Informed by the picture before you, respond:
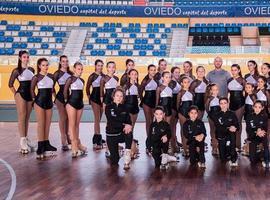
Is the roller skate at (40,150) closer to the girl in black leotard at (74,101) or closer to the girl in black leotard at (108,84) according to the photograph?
the girl in black leotard at (74,101)

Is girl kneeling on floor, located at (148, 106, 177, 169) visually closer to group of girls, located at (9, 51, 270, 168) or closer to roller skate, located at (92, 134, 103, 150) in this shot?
group of girls, located at (9, 51, 270, 168)

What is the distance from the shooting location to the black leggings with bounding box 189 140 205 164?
18.5ft

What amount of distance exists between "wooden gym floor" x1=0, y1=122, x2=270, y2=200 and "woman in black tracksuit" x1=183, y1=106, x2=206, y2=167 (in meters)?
0.14

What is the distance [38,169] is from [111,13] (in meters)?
13.5

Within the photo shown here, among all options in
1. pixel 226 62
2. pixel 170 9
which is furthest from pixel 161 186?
pixel 170 9

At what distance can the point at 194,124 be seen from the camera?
571cm

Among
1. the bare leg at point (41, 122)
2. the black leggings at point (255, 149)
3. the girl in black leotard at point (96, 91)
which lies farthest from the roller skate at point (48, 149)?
the black leggings at point (255, 149)

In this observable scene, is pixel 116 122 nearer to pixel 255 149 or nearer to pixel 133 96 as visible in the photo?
pixel 133 96

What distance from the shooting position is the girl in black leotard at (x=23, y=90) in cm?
645

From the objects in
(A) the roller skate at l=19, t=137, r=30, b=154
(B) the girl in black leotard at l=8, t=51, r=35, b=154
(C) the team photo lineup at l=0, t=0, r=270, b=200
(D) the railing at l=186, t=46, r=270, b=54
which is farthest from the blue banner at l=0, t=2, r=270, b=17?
(A) the roller skate at l=19, t=137, r=30, b=154

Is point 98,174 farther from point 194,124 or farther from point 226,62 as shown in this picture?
point 226,62

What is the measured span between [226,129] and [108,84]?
1895mm

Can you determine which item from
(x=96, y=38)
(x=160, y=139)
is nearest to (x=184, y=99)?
(x=160, y=139)

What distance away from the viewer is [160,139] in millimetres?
5594
